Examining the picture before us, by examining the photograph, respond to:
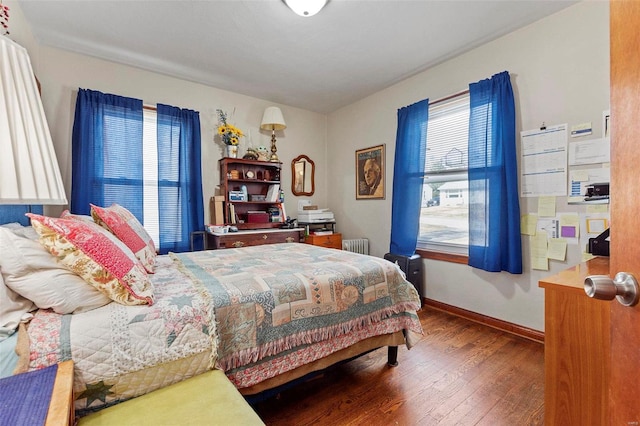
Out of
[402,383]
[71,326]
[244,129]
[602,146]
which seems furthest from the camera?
[244,129]

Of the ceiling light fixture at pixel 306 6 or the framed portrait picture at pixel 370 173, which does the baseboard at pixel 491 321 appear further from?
the ceiling light fixture at pixel 306 6

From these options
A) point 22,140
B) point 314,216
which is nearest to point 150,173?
point 314,216

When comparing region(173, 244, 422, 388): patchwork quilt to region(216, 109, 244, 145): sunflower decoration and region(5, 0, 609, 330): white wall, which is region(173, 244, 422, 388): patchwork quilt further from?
region(216, 109, 244, 145): sunflower decoration

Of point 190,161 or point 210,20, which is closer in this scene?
point 210,20

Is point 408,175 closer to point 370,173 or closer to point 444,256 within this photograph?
point 370,173

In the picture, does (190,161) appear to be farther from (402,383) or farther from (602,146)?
(602,146)

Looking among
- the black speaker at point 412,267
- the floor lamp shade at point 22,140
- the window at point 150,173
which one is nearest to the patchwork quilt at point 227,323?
the floor lamp shade at point 22,140

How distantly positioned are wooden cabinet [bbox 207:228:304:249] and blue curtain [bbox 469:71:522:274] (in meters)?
2.02

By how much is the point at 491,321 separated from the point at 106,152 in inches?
159

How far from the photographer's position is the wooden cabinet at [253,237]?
10.3 feet

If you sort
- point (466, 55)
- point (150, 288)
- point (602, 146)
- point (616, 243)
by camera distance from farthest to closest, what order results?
point (466, 55) → point (602, 146) → point (150, 288) → point (616, 243)

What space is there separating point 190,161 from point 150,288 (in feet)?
7.79

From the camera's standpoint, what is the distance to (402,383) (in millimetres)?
1732

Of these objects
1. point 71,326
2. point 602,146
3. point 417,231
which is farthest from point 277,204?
point 602,146
